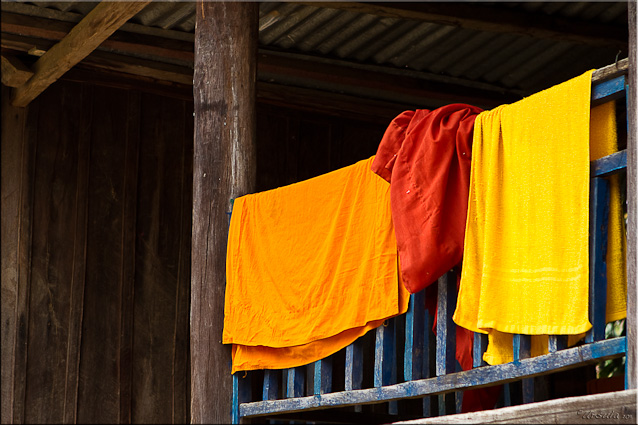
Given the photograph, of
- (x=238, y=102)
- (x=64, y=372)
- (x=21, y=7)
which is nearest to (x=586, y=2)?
(x=238, y=102)

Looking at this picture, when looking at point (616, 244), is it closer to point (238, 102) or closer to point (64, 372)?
point (238, 102)

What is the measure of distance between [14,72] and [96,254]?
61.6 inches

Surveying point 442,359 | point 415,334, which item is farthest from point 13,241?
point 442,359

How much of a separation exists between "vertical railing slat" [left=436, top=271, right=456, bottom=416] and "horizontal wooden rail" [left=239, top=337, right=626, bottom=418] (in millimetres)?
65

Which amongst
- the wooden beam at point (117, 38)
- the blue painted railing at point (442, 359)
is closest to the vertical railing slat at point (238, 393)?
the blue painted railing at point (442, 359)

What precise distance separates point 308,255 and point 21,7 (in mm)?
3153

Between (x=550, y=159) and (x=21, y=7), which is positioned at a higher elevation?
(x=21, y=7)

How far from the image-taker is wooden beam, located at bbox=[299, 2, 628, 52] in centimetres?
681

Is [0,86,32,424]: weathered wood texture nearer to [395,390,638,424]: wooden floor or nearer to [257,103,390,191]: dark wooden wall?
[257,103,390,191]: dark wooden wall

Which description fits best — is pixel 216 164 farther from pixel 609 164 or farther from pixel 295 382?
pixel 609 164

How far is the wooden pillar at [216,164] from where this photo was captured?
5.63m

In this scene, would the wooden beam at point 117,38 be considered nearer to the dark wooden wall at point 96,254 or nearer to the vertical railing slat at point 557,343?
the dark wooden wall at point 96,254

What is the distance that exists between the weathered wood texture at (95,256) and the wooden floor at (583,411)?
5.70 m

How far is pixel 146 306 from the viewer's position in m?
8.29
